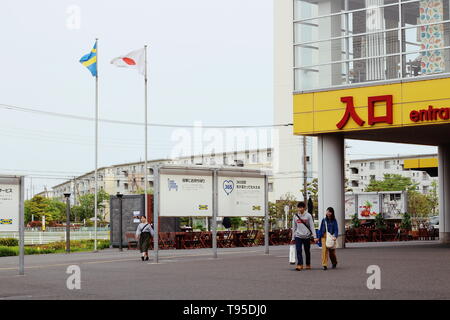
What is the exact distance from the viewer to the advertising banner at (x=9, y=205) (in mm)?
22219

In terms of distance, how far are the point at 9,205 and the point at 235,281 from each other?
7828 mm

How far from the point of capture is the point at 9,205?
73.5ft

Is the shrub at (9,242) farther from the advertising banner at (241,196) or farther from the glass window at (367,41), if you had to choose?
the glass window at (367,41)

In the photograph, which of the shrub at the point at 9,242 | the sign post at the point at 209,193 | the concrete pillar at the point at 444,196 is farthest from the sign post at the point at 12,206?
the shrub at the point at 9,242

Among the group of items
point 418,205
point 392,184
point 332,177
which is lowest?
point 418,205

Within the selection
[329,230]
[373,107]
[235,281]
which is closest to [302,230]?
[329,230]

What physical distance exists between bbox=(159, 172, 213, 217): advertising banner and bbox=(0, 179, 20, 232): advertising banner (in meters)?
6.17

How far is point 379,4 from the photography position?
110ft

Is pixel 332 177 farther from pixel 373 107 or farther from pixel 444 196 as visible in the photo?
pixel 444 196

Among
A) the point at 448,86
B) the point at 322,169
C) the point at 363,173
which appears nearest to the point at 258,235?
the point at 322,169

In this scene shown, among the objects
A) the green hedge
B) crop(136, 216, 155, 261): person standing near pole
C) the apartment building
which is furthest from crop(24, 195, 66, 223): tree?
crop(136, 216, 155, 261): person standing near pole

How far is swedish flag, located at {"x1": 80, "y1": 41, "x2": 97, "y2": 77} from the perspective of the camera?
154 ft
